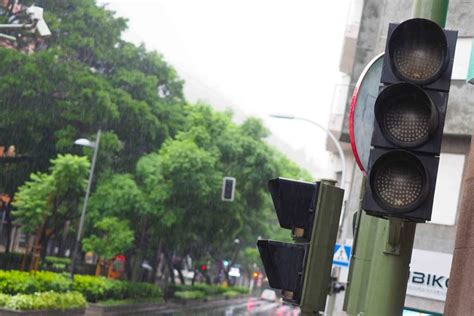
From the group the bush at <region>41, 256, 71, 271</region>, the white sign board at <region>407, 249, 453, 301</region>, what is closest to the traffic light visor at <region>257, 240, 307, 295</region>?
the white sign board at <region>407, 249, 453, 301</region>

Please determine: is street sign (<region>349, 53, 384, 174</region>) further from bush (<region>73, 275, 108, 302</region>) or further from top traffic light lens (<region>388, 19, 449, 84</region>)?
bush (<region>73, 275, 108, 302</region>)

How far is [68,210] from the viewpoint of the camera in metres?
46.2

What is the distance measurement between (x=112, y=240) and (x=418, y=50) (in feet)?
130

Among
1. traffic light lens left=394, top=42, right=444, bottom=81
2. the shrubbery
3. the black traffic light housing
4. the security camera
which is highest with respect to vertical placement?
the security camera

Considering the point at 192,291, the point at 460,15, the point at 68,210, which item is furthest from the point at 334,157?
the point at 192,291

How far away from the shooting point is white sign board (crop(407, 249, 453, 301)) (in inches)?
766

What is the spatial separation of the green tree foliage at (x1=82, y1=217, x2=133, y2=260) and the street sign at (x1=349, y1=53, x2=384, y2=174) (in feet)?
126

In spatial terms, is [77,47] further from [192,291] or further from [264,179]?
[192,291]

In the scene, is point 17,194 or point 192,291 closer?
point 17,194

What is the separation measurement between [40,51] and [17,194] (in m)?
8.44

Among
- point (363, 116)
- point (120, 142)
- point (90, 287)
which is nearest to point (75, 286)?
point (90, 287)

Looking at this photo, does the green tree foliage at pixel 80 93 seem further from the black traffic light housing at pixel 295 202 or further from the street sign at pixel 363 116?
the black traffic light housing at pixel 295 202

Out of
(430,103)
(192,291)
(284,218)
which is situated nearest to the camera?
(430,103)

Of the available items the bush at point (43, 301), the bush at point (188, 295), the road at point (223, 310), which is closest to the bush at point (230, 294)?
the road at point (223, 310)
